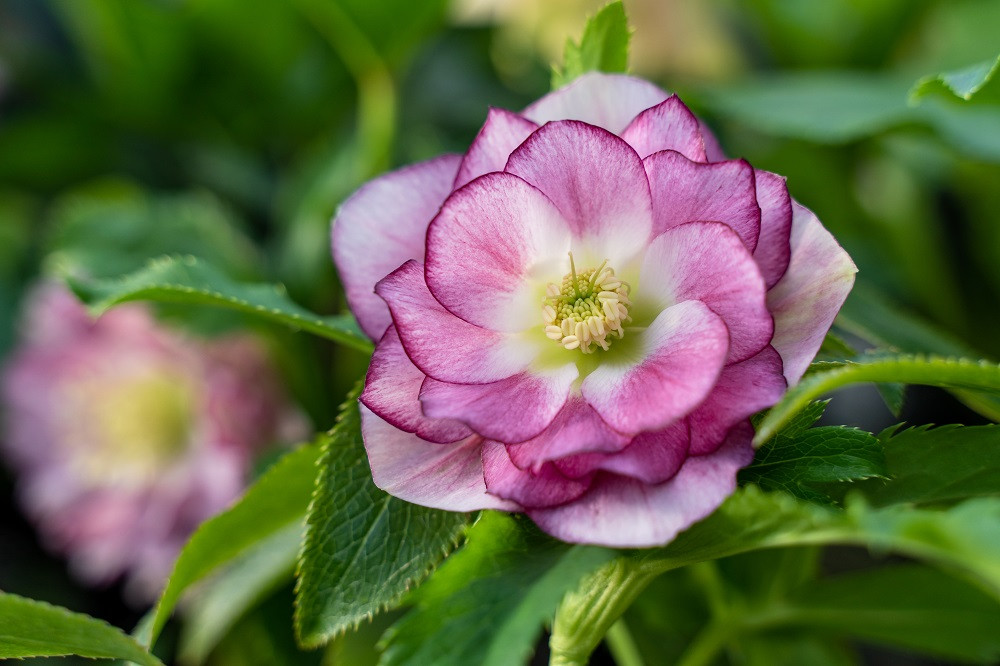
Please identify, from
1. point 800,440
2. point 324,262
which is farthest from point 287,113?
point 800,440

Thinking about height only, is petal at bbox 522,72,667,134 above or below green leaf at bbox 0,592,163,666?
above

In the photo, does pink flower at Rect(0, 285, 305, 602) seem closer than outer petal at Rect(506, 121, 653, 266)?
No

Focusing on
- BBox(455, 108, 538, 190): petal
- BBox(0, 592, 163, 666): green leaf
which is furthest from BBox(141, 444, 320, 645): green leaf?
BBox(455, 108, 538, 190): petal

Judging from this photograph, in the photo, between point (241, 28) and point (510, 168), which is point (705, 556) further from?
point (241, 28)

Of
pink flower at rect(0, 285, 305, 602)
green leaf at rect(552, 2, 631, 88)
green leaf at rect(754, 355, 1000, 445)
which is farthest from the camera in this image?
pink flower at rect(0, 285, 305, 602)

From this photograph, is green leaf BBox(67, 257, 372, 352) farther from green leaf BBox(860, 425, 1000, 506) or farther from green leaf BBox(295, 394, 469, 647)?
green leaf BBox(860, 425, 1000, 506)

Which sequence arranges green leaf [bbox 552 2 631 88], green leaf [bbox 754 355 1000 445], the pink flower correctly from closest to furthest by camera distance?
green leaf [bbox 754 355 1000 445] < green leaf [bbox 552 2 631 88] < the pink flower

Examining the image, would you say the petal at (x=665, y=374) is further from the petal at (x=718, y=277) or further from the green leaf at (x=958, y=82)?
the green leaf at (x=958, y=82)

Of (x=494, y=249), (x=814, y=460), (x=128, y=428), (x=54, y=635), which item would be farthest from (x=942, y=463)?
(x=128, y=428)

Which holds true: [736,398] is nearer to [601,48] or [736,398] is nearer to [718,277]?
[718,277]
